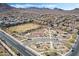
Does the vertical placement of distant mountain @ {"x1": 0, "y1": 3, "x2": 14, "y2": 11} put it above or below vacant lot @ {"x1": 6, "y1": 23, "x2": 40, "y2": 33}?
above

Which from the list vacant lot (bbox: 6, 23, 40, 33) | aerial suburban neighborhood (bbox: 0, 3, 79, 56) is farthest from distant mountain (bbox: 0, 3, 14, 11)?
vacant lot (bbox: 6, 23, 40, 33)

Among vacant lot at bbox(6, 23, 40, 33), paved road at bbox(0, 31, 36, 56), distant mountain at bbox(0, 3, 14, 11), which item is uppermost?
distant mountain at bbox(0, 3, 14, 11)

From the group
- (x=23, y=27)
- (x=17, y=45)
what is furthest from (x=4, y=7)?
(x=17, y=45)

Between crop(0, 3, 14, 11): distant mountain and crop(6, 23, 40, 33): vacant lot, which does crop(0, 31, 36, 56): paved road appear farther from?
crop(0, 3, 14, 11): distant mountain

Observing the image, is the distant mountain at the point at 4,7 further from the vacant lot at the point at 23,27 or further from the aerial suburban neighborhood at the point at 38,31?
the vacant lot at the point at 23,27

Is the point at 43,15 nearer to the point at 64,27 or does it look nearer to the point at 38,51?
the point at 64,27

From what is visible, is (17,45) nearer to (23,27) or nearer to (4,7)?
(23,27)

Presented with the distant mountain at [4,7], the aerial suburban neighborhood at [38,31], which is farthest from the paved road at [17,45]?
the distant mountain at [4,7]

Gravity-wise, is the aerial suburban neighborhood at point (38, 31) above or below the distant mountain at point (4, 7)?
below

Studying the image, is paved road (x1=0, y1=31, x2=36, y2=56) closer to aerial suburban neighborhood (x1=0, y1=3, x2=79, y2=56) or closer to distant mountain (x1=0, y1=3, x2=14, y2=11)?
aerial suburban neighborhood (x1=0, y1=3, x2=79, y2=56)
